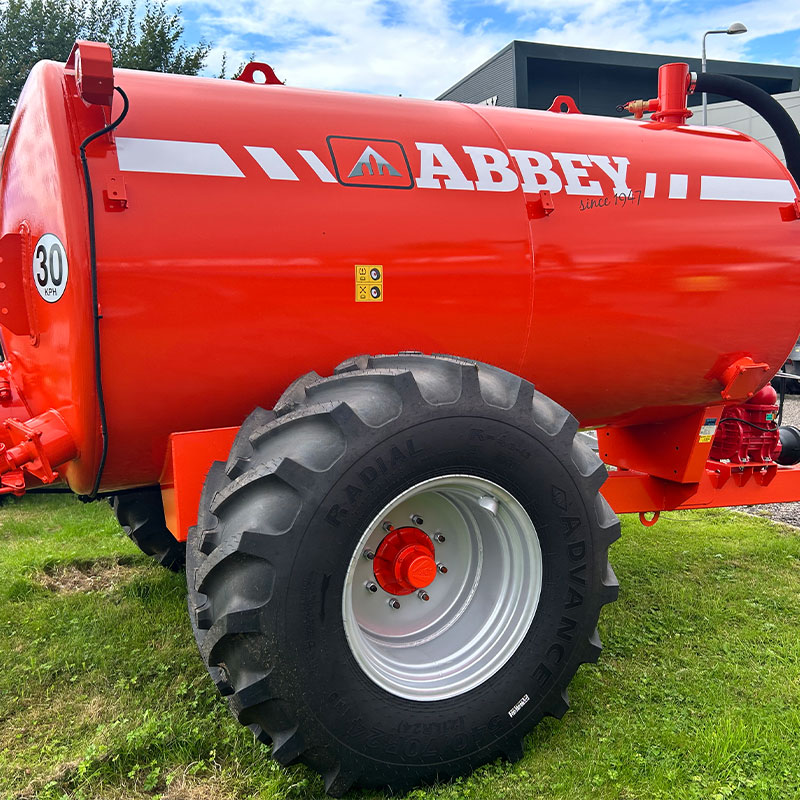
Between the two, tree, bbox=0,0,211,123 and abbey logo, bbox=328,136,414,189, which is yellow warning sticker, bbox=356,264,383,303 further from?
tree, bbox=0,0,211,123

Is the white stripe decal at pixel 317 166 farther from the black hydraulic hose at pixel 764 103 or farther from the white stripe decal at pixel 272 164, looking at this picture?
the black hydraulic hose at pixel 764 103

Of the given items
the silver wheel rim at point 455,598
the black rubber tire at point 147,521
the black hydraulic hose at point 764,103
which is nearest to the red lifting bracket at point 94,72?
the silver wheel rim at point 455,598

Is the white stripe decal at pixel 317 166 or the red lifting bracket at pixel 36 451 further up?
the white stripe decal at pixel 317 166

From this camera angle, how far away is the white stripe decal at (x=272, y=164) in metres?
2.49

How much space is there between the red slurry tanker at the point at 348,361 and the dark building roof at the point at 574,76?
20.7 meters

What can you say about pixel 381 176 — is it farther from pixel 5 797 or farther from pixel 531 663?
pixel 5 797

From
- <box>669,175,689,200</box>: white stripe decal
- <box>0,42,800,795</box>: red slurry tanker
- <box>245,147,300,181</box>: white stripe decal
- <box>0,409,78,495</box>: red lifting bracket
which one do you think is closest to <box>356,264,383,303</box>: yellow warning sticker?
<box>0,42,800,795</box>: red slurry tanker

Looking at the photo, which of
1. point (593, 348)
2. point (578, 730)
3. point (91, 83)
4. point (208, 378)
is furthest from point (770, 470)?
point (91, 83)

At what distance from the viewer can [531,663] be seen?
8.09ft

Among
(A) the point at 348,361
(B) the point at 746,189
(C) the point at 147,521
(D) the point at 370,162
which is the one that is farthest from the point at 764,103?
(C) the point at 147,521

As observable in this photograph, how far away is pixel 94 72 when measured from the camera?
2164mm

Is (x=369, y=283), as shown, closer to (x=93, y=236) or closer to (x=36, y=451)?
(x=93, y=236)

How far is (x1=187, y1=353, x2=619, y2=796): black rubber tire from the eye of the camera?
2082 millimetres

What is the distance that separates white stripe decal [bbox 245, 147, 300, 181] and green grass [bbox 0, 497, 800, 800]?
6.38 ft
